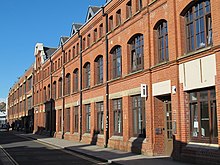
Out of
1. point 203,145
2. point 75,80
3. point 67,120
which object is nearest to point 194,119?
point 203,145

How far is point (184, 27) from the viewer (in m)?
15.0

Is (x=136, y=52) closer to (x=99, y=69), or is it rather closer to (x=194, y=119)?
(x=99, y=69)

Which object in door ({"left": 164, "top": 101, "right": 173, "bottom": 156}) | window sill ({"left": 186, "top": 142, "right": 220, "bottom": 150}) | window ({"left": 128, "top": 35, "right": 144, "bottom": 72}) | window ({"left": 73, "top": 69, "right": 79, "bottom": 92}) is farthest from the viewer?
window ({"left": 73, "top": 69, "right": 79, "bottom": 92})

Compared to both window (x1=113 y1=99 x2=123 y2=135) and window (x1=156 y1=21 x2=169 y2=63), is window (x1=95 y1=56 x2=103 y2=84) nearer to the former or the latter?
window (x1=113 y1=99 x2=123 y2=135)

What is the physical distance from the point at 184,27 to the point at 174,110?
3.85 metres

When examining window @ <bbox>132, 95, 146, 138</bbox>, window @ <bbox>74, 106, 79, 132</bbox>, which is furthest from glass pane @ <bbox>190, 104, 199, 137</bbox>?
window @ <bbox>74, 106, 79, 132</bbox>

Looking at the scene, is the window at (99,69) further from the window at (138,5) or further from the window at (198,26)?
the window at (198,26)

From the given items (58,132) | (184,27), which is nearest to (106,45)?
(184,27)

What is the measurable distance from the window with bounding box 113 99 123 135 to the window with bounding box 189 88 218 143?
25.0 ft

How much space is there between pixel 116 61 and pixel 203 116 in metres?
10.0

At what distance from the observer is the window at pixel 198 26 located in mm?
13461

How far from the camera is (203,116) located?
532 inches

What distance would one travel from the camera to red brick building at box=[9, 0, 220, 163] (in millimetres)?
13328

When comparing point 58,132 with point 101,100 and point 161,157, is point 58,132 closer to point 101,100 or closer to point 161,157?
point 101,100
